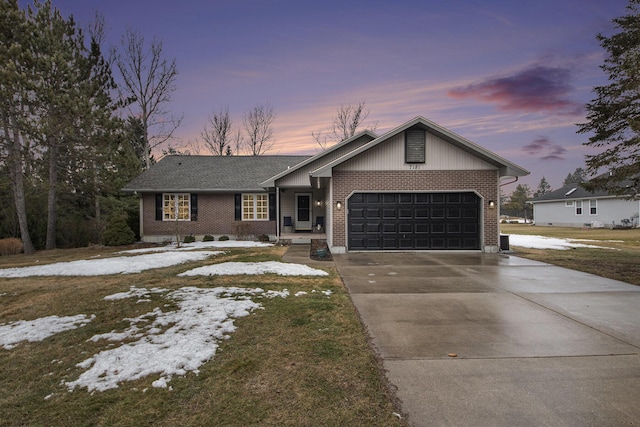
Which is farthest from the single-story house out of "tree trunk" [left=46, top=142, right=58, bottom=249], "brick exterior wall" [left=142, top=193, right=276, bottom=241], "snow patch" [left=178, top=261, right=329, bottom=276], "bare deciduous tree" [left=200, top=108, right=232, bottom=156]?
"bare deciduous tree" [left=200, top=108, right=232, bottom=156]

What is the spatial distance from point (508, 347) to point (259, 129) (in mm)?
32262

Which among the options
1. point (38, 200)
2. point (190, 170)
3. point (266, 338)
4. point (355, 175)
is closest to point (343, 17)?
point (355, 175)

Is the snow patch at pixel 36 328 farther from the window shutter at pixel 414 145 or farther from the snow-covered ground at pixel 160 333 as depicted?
the window shutter at pixel 414 145

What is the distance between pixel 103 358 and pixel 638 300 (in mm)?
8575

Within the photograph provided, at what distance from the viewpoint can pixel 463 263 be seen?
32.6 ft

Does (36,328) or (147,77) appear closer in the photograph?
(36,328)

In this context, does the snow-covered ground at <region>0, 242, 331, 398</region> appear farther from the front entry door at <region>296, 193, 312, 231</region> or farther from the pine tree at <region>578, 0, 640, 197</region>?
the front entry door at <region>296, 193, 312, 231</region>

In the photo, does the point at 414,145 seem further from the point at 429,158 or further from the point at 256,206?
the point at 256,206

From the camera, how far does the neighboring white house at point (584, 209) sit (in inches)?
1106

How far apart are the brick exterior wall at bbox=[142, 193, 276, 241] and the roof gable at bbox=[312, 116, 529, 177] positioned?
701 centimetres

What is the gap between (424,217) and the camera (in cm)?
1255

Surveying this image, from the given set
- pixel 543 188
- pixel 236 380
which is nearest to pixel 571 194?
pixel 236 380

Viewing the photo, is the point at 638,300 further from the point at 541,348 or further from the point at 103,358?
the point at 103,358

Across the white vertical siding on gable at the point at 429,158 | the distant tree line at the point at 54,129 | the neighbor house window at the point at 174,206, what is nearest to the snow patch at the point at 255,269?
the white vertical siding on gable at the point at 429,158
